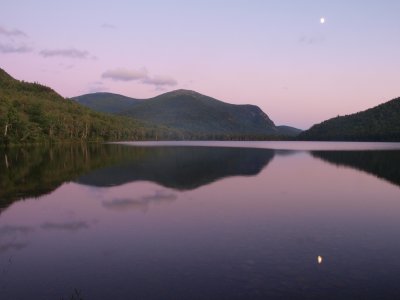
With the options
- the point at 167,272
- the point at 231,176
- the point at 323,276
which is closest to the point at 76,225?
the point at 167,272

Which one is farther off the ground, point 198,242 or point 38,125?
point 38,125

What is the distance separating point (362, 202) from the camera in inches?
1084

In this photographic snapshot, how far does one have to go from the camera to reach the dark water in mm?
11797

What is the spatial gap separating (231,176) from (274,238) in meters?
24.8

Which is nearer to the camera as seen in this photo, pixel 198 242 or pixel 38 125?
pixel 198 242

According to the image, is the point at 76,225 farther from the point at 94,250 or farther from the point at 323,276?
the point at 323,276

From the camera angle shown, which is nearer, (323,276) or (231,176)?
(323,276)

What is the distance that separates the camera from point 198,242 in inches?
658

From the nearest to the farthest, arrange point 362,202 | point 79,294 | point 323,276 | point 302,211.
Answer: point 79,294, point 323,276, point 302,211, point 362,202

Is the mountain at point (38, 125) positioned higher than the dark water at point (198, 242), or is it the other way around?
the mountain at point (38, 125)

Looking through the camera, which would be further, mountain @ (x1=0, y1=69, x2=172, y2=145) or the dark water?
mountain @ (x1=0, y1=69, x2=172, y2=145)

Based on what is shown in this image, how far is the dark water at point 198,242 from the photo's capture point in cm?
1180

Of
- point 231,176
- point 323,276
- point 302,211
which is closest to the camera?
point 323,276

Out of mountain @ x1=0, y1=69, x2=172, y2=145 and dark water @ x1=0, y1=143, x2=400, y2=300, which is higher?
mountain @ x1=0, y1=69, x2=172, y2=145
